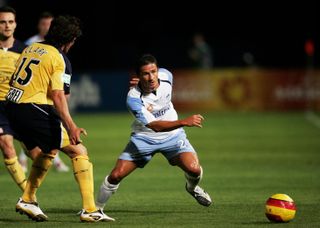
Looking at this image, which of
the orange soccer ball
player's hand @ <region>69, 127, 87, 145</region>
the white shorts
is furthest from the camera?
the white shorts

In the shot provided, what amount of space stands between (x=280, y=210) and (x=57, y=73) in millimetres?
2853

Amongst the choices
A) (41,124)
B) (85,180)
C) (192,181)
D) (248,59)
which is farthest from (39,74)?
(248,59)

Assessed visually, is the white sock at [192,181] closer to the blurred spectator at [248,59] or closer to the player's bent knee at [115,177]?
the player's bent knee at [115,177]

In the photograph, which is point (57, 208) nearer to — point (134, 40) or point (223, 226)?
point (223, 226)

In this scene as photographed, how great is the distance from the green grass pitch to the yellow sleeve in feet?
5.01

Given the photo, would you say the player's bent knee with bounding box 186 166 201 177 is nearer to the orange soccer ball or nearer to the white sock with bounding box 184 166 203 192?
the white sock with bounding box 184 166 203 192

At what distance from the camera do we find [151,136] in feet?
33.7

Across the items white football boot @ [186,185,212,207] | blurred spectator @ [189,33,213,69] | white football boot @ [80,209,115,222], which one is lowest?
blurred spectator @ [189,33,213,69]

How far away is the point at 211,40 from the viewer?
118 ft

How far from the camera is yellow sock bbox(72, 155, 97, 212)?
9398 mm

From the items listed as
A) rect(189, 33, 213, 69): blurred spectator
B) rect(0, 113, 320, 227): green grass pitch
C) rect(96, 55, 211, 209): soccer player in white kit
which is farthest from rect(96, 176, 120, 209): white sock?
rect(189, 33, 213, 69): blurred spectator

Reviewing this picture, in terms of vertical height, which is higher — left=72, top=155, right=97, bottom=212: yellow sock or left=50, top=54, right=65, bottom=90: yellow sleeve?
left=50, top=54, right=65, bottom=90: yellow sleeve

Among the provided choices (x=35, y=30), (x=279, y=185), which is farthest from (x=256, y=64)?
(x=279, y=185)

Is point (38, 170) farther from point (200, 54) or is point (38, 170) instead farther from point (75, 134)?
point (200, 54)
